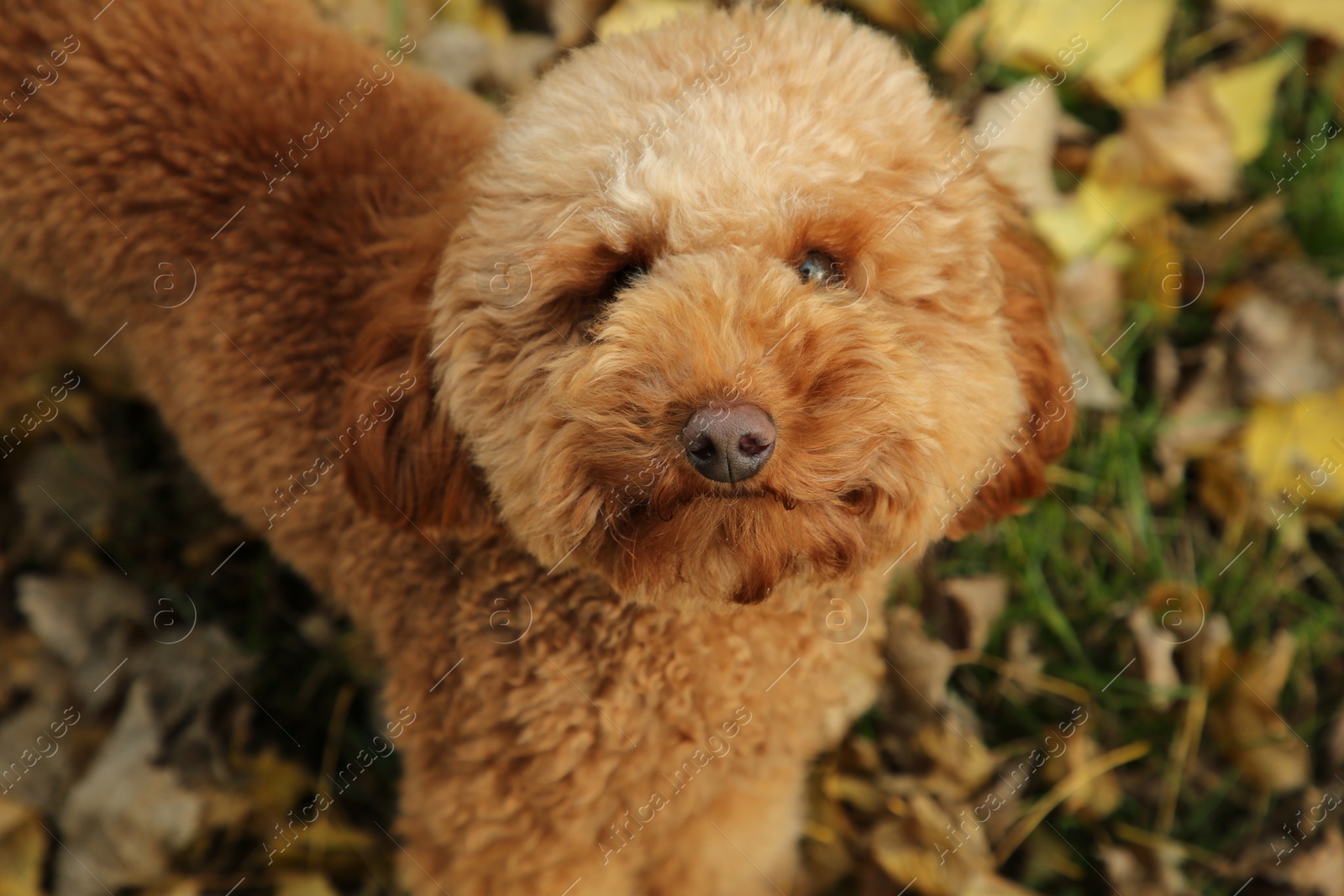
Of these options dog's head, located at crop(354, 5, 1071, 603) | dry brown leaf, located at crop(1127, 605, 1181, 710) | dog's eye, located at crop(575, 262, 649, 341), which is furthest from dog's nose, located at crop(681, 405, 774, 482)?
Result: dry brown leaf, located at crop(1127, 605, 1181, 710)

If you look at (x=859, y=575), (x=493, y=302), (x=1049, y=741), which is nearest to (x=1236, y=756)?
(x=1049, y=741)

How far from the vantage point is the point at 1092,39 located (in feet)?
8.41

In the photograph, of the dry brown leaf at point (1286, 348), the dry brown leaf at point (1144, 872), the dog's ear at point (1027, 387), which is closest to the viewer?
the dog's ear at point (1027, 387)

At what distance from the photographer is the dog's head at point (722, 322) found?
4.22 ft

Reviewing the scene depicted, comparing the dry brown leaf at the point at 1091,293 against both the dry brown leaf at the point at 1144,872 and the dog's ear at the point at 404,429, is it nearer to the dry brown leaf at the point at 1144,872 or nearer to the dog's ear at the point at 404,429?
the dry brown leaf at the point at 1144,872

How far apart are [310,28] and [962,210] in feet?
4.37

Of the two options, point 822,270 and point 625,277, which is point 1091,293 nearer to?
point 822,270

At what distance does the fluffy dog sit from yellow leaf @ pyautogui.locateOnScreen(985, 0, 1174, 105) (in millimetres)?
1214

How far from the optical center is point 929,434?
1.37m

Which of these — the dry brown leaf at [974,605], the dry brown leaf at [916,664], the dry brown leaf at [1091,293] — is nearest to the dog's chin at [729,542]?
the dry brown leaf at [916,664]

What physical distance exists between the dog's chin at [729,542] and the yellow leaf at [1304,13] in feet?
7.00

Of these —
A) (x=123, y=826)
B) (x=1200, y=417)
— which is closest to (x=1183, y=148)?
(x=1200, y=417)

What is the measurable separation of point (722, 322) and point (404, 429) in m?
0.57

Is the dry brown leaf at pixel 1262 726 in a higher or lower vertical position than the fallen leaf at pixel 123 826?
lower
